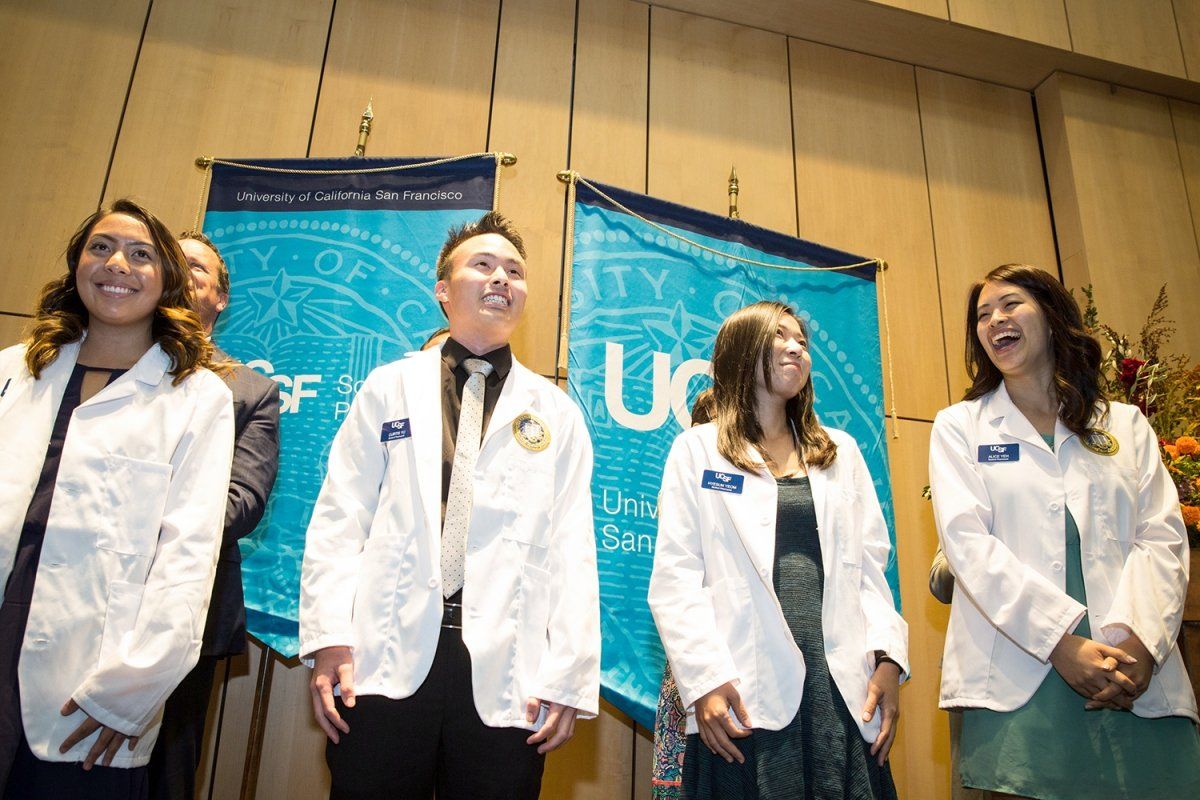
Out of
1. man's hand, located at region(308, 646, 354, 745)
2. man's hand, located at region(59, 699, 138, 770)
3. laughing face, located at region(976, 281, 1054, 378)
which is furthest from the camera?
laughing face, located at region(976, 281, 1054, 378)

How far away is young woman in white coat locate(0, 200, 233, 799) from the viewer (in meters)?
1.38

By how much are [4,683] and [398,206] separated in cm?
199

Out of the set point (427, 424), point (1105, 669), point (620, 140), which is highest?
point (620, 140)

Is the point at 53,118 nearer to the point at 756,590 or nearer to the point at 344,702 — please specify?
the point at 344,702

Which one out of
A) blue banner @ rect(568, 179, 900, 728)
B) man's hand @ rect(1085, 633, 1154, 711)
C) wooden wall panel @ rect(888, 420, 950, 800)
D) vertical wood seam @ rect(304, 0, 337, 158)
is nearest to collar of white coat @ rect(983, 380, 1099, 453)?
man's hand @ rect(1085, 633, 1154, 711)

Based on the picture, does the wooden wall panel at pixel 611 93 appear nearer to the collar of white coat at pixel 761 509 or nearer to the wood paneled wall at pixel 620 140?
the wood paneled wall at pixel 620 140

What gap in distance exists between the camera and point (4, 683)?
1.38 m

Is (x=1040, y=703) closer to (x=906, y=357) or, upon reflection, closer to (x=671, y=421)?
(x=671, y=421)

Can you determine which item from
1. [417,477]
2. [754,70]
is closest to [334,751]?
[417,477]

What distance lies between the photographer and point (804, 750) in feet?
5.31

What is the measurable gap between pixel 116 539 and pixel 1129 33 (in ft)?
17.0

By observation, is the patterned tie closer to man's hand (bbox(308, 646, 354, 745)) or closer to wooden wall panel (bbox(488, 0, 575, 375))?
man's hand (bbox(308, 646, 354, 745))

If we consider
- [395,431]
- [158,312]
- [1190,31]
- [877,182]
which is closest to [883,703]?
[395,431]

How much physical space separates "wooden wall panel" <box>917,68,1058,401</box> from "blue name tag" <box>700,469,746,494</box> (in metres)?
2.23
